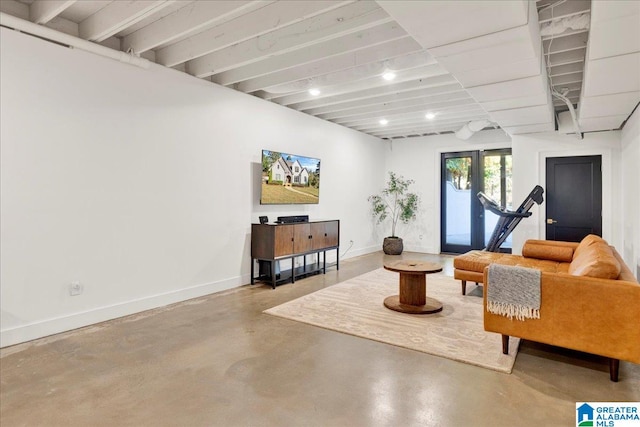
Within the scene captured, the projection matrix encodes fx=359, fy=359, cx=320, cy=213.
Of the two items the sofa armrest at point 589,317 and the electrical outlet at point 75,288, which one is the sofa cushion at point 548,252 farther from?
the electrical outlet at point 75,288

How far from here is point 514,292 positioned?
2709 millimetres

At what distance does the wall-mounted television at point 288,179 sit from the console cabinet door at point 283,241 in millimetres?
536

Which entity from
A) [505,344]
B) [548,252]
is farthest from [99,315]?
[548,252]

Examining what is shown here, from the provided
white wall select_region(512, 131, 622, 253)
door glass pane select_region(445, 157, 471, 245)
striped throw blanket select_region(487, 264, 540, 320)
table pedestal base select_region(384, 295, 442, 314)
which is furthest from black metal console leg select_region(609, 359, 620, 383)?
door glass pane select_region(445, 157, 471, 245)

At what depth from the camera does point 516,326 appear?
272 cm

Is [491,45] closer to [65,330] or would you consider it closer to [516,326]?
[516,326]

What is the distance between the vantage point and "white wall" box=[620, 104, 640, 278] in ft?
14.4

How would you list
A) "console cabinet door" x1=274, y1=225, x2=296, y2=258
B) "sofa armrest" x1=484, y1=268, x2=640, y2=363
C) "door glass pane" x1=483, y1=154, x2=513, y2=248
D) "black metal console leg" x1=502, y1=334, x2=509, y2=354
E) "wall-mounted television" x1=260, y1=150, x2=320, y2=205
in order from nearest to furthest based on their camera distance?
"sofa armrest" x1=484, y1=268, x2=640, y2=363
"black metal console leg" x1=502, y1=334, x2=509, y2=354
"console cabinet door" x1=274, y1=225, x2=296, y2=258
"wall-mounted television" x1=260, y1=150, x2=320, y2=205
"door glass pane" x1=483, y1=154, x2=513, y2=248

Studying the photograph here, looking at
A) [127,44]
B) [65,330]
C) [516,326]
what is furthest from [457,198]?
[65,330]

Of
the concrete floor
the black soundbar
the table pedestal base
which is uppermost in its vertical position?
the black soundbar

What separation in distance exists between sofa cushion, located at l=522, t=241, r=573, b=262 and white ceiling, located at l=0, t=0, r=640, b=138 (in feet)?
5.81

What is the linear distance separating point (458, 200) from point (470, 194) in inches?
12.0

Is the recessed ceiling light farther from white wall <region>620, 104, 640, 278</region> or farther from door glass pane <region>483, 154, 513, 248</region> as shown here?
door glass pane <region>483, 154, 513, 248</region>

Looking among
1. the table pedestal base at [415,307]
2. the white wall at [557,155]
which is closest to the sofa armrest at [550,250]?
the table pedestal base at [415,307]
